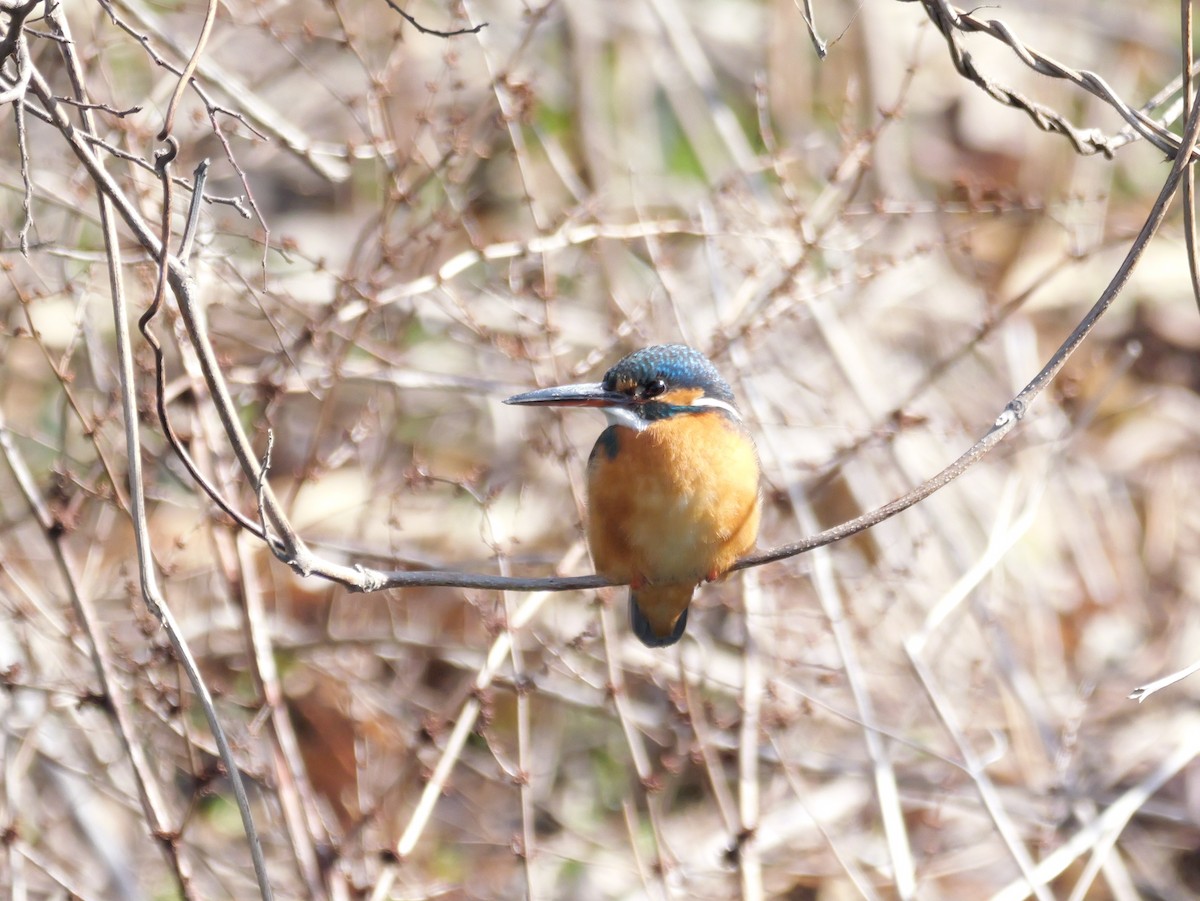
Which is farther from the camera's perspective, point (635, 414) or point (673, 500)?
point (635, 414)

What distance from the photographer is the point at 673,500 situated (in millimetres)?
2842

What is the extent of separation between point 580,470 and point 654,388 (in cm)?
237

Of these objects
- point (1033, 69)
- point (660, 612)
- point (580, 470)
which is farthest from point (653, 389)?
point (580, 470)

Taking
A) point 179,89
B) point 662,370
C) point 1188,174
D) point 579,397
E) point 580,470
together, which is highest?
point 580,470

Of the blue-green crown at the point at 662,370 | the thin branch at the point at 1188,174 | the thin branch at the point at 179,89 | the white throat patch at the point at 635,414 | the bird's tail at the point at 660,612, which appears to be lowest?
the thin branch at the point at 179,89

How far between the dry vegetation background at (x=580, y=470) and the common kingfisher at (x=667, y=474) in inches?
15.2

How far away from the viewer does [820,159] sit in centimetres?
627

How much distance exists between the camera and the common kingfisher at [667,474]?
285cm

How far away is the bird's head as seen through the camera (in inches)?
117

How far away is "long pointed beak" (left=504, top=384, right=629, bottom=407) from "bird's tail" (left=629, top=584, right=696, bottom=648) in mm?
447

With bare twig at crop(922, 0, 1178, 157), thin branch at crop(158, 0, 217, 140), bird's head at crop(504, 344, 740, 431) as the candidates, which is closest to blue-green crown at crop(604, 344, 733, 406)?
bird's head at crop(504, 344, 740, 431)

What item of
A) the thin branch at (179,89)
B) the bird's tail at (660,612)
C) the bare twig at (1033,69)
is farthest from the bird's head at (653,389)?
the thin branch at (179,89)

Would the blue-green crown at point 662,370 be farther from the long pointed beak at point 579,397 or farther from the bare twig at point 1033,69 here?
the bare twig at point 1033,69

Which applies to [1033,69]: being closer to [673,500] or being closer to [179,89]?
[673,500]
